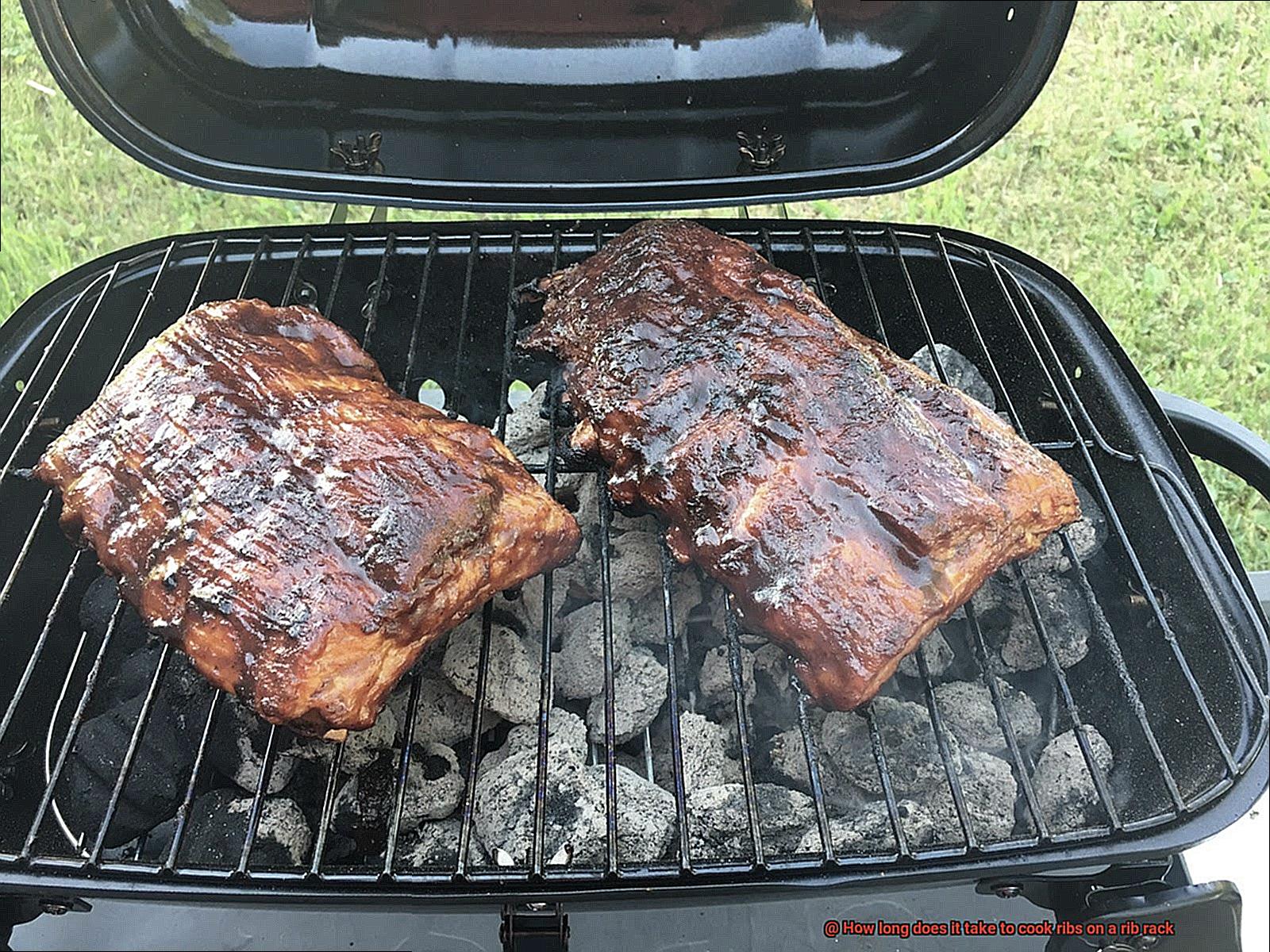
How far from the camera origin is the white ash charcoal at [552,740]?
203cm

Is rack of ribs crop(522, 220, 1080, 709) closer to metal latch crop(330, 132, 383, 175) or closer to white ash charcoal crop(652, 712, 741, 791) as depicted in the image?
white ash charcoal crop(652, 712, 741, 791)

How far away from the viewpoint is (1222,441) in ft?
8.09

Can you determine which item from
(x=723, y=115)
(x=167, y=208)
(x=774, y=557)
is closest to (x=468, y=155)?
(x=723, y=115)

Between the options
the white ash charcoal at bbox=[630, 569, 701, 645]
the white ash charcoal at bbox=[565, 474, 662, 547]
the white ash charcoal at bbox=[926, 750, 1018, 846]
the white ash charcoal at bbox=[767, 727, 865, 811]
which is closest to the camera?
the white ash charcoal at bbox=[926, 750, 1018, 846]

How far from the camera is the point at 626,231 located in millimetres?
2596

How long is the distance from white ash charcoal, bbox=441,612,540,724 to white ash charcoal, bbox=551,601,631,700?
0.06 m

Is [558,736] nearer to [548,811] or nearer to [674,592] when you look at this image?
[548,811]

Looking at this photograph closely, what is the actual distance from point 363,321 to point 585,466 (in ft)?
2.76

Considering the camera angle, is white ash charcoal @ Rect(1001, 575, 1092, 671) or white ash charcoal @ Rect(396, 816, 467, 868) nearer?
white ash charcoal @ Rect(396, 816, 467, 868)

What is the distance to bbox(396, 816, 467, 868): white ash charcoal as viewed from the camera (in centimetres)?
194

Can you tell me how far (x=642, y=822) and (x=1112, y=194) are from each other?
4.08 m

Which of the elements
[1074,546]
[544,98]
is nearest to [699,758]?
[1074,546]

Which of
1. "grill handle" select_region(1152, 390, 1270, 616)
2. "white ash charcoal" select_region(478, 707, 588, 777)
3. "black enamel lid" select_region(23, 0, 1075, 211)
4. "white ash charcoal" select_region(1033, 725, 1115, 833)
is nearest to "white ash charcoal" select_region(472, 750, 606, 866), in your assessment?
"white ash charcoal" select_region(478, 707, 588, 777)

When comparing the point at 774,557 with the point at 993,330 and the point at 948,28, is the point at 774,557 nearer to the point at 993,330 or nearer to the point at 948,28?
the point at 993,330
